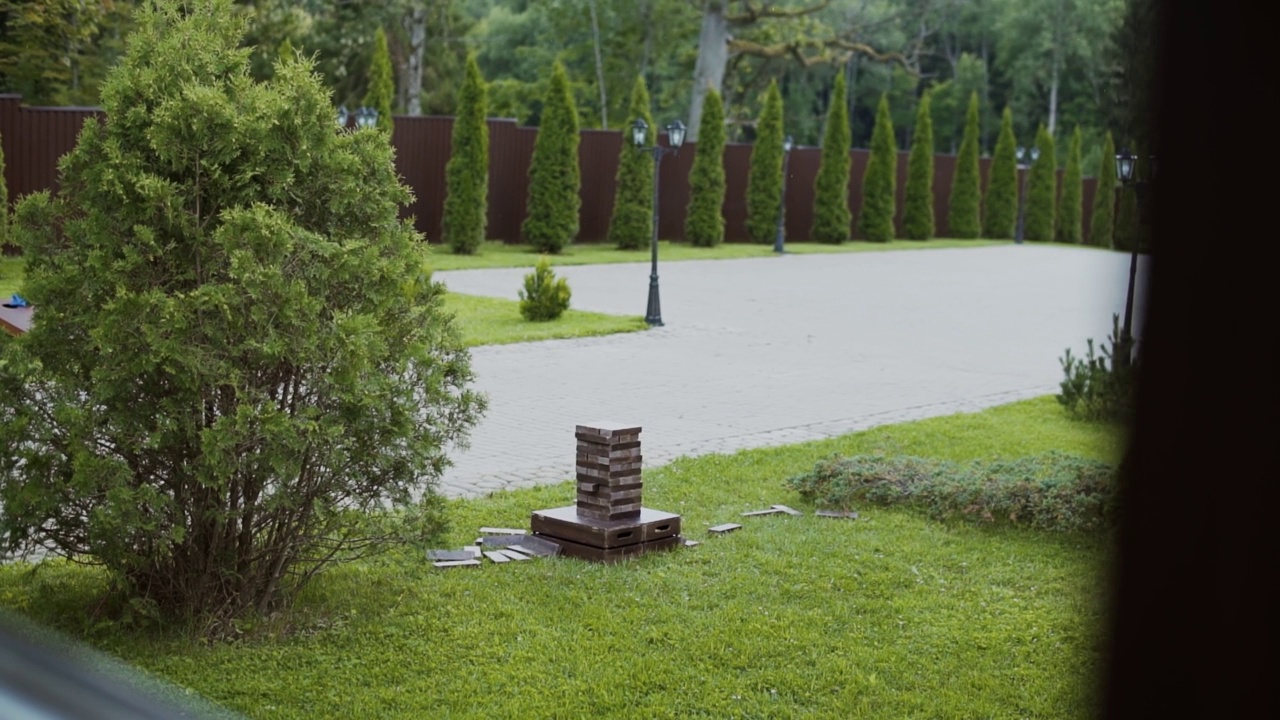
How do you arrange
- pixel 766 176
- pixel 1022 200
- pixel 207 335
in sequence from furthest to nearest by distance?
pixel 1022 200
pixel 766 176
pixel 207 335

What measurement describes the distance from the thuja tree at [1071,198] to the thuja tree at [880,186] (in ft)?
27.4

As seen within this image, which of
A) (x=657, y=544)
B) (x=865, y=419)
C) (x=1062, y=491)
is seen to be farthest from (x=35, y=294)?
(x=865, y=419)

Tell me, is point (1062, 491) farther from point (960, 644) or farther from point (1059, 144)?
point (1059, 144)

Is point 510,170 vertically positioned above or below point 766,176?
below

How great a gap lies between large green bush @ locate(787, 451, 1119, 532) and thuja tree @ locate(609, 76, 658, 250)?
68.0 ft

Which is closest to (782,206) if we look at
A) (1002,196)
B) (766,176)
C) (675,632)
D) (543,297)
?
(766,176)

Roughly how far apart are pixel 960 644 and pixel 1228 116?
447 centimetres

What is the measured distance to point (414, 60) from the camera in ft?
125

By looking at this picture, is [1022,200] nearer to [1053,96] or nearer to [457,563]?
[1053,96]

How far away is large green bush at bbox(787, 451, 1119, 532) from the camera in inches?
264

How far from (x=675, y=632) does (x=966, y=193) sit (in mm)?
37792

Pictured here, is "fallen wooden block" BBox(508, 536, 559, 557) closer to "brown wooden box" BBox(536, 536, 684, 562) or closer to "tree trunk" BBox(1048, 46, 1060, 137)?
"brown wooden box" BBox(536, 536, 684, 562)

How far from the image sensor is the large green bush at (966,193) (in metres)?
40.2

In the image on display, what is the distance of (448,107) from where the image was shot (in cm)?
4150
